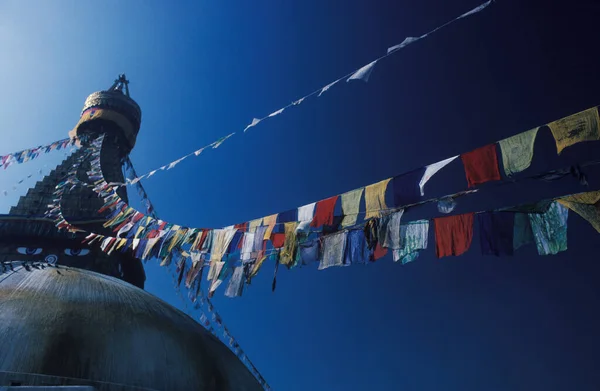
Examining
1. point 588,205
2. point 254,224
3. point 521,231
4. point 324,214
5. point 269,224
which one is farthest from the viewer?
point 254,224

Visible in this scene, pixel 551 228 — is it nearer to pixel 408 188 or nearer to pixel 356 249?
pixel 408 188

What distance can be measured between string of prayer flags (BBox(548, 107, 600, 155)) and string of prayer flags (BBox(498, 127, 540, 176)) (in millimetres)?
317

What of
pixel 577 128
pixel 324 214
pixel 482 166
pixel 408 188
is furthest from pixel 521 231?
pixel 324 214

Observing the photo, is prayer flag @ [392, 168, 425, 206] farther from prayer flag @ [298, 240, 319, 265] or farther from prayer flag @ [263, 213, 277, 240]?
prayer flag @ [263, 213, 277, 240]

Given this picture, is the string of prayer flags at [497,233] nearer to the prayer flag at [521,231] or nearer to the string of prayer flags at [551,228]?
the prayer flag at [521,231]

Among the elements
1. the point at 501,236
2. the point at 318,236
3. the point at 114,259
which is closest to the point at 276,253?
the point at 318,236

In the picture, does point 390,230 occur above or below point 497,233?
above

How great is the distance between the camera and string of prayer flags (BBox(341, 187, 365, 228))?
8688 mm

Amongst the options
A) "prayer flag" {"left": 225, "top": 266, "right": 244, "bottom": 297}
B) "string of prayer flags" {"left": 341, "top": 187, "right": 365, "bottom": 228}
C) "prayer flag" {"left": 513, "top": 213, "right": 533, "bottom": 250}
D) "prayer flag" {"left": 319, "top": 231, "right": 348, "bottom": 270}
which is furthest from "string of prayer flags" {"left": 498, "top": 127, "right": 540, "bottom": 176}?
"prayer flag" {"left": 225, "top": 266, "right": 244, "bottom": 297}

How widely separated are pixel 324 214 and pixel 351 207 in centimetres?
67

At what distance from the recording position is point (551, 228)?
6.58 metres

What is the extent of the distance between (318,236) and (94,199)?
2203 cm

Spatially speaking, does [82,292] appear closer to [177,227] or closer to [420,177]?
[177,227]

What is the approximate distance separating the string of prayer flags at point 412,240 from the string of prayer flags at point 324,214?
5.27 feet
